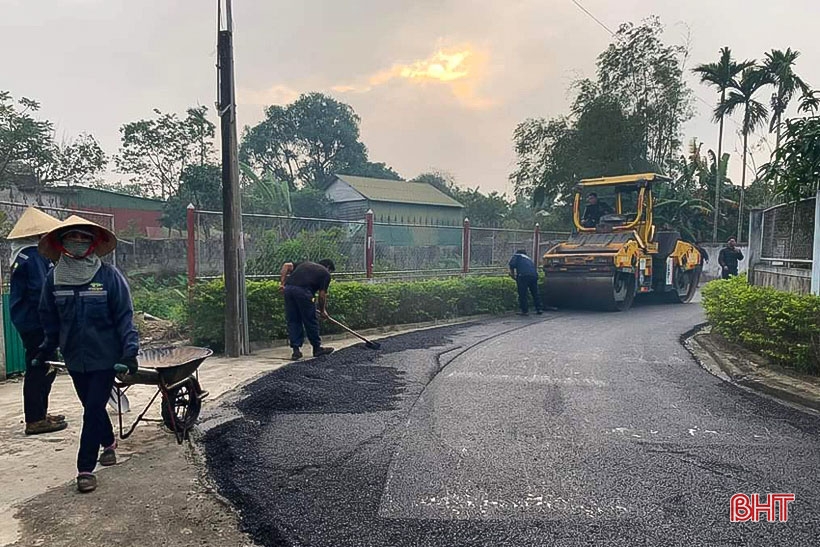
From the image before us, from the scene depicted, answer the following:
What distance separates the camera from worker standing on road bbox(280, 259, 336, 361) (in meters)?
7.54

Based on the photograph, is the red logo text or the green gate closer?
the red logo text

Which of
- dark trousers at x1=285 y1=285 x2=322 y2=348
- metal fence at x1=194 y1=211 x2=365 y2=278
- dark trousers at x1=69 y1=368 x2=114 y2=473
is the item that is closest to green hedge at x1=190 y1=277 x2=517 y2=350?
metal fence at x1=194 y1=211 x2=365 y2=278

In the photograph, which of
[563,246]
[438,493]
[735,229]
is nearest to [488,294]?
[563,246]

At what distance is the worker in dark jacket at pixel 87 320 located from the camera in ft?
12.0

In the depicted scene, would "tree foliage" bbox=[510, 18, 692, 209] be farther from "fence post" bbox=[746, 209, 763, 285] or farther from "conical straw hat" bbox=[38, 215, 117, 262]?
"conical straw hat" bbox=[38, 215, 117, 262]

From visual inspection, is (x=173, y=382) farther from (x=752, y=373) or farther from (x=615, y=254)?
(x=615, y=254)

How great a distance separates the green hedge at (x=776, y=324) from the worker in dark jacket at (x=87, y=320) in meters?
5.86

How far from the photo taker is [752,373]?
6434 millimetres

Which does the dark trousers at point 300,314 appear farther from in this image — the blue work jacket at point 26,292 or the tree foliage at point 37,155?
the tree foliage at point 37,155

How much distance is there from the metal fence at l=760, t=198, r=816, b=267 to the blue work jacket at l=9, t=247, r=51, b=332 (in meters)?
7.36

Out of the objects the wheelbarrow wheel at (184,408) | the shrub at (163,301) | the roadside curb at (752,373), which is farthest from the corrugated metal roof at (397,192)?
the wheelbarrow wheel at (184,408)

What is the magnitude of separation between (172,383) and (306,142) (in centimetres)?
4899

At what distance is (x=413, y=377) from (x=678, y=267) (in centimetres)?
1068

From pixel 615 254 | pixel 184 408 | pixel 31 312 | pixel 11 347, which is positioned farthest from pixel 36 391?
pixel 615 254
